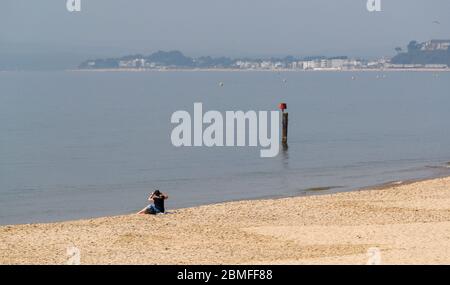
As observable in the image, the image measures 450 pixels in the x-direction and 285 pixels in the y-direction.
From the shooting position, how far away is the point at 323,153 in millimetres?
55406

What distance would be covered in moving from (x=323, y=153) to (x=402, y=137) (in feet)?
48.9

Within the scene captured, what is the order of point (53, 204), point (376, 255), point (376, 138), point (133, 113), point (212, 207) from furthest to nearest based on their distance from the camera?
point (133, 113)
point (376, 138)
point (53, 204)
point (212, 207)
point (376, 255)

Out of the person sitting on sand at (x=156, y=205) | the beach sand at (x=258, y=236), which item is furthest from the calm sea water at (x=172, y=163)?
Result: the beach sand at (x=258, y=236)

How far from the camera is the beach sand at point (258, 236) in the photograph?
1925cm

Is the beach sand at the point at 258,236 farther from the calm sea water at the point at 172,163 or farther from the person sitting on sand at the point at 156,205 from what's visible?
the calm sea water at the point at 172,163

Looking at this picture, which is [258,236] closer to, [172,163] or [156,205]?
[156,205]

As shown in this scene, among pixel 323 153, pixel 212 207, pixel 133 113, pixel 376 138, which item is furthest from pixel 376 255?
pixel 133 113

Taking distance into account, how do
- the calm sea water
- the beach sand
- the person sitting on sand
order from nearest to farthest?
1. the beach sand
2. the person sitting on sand
3. the calm sea water

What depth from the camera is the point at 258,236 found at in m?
22.6

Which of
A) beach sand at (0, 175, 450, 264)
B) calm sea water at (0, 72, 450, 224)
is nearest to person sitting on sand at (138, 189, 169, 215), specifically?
beach sand at (0, 175, 450, 264)

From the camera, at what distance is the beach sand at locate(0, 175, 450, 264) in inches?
758

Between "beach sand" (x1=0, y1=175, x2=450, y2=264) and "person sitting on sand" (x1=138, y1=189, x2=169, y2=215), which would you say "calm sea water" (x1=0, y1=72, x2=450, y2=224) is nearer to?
"person sitting on sand" (x1=138, y1=189, x2=169, y2=215)
